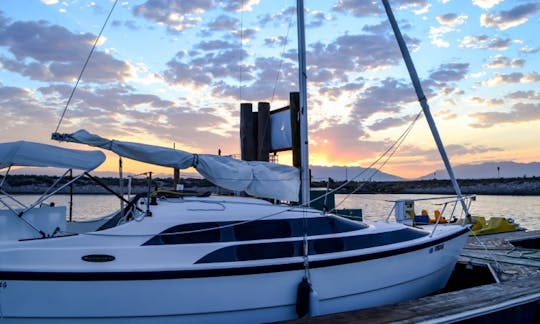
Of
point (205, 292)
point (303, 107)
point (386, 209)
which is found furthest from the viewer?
point (386, 209)

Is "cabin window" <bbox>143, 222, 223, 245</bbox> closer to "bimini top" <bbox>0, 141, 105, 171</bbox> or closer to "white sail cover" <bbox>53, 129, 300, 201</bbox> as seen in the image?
"white sail cover" <bbox>53, 129, 300, 201</bbox>

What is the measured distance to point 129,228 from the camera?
6.11 m

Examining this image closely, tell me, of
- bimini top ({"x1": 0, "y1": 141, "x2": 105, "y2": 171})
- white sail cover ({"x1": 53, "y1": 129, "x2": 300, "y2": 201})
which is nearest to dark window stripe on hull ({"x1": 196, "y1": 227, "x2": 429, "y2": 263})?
white sail cover ({"x1": 53, "y1": 129, "x2": 300, "y2": 201})

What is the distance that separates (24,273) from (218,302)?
2399 millimetres

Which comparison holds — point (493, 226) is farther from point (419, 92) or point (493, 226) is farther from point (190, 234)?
point (190, 234)

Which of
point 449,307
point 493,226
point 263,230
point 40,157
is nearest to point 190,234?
point 263,230

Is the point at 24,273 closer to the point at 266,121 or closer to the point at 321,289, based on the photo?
the point at 321,289

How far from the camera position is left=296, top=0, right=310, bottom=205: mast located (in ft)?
26.9

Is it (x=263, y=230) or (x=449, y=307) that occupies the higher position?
(x=263, y=230)

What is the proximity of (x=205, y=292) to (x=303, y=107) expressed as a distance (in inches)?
165

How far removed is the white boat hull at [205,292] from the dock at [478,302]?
62 cm

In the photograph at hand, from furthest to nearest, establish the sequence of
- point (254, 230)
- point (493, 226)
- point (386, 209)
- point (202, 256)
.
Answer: point (386, 209) → point (493, 226) → point (254, 230) → point (202, 256)

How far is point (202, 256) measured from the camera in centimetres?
600

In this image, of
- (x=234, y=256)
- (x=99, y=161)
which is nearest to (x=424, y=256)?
(x=234, y=256)
